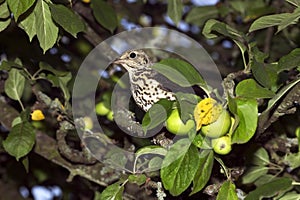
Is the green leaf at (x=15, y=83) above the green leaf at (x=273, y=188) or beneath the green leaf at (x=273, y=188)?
beneath

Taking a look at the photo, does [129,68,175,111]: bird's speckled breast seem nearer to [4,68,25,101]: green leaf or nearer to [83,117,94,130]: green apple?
[83,117,94,130]: green apple

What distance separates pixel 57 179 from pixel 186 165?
127 centimetres

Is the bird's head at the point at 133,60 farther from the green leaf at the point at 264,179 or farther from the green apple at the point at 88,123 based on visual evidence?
the green leaf at the point at 264,179

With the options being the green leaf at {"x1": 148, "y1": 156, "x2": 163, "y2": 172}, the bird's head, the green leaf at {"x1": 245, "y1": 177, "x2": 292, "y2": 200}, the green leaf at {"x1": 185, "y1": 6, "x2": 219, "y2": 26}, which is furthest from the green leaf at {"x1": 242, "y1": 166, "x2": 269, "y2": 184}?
the green leaf at {"x1": 185, "y1": 6, "x2": 219, "y2": 26}

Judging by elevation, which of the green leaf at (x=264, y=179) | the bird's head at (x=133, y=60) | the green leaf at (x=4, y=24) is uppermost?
the green leaf at (x=4, y=24)

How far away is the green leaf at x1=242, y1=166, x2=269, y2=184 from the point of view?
1.58m

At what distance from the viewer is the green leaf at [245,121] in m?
1.08

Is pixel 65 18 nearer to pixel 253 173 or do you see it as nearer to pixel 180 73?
pixel 180 73

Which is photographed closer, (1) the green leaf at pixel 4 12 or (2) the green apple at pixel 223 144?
(2) the green apple at pixel 223 144

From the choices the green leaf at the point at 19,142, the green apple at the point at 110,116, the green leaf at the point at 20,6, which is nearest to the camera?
the green leaf at the point at 20,6

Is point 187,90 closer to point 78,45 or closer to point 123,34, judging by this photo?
point 123,34

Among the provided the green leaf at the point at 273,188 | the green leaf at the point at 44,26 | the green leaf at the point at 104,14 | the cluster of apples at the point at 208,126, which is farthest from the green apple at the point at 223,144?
the green leaf at the point at 104,14

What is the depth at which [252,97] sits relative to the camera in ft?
3.62

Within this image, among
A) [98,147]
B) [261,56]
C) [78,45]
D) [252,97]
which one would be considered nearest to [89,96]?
[98,147]
